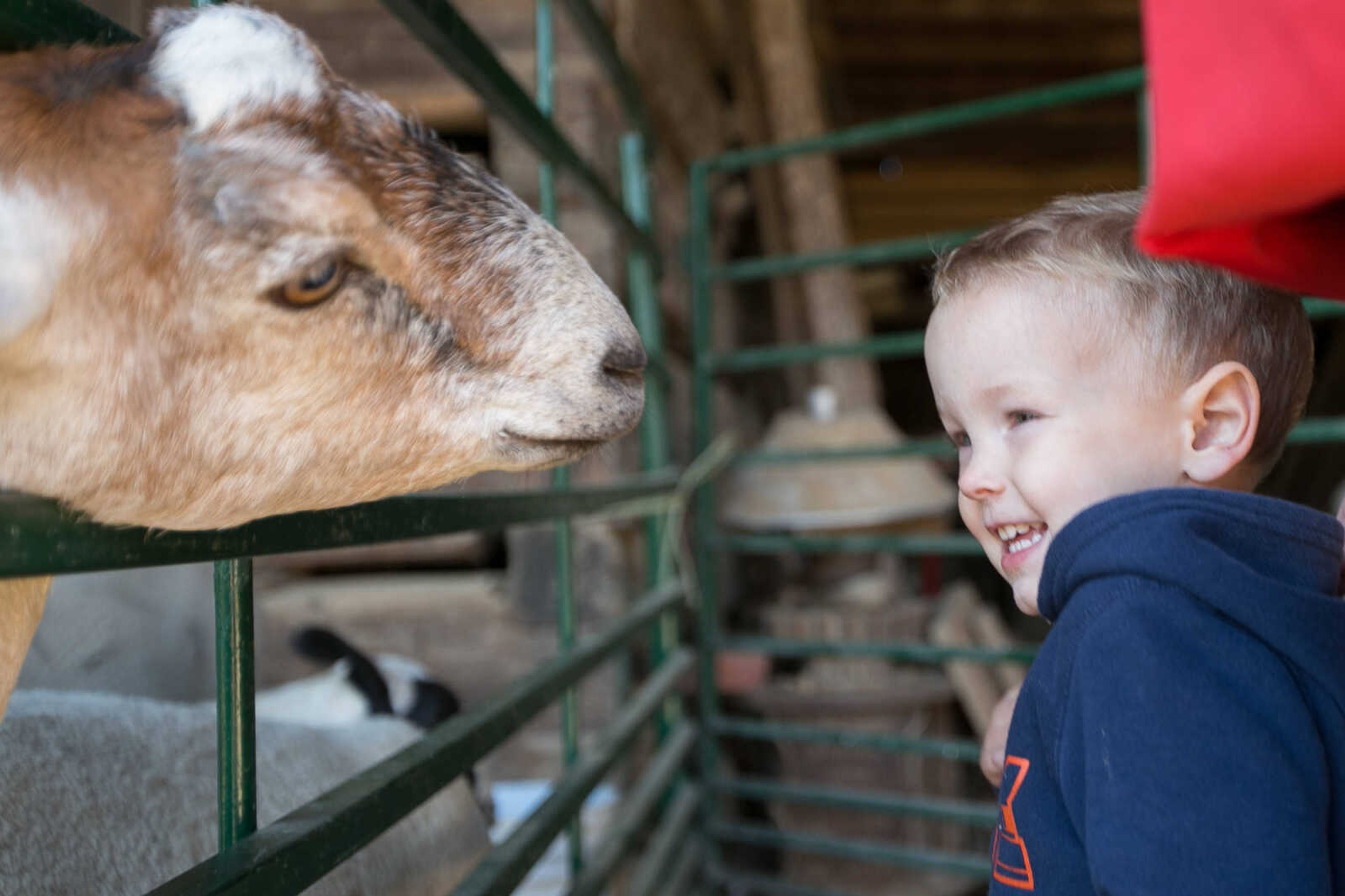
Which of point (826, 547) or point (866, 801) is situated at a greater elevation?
point (826, 547)

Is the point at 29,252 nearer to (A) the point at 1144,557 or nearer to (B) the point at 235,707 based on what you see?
(B) the point at 235,707

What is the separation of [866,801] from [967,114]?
63.2 inches

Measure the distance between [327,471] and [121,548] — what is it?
14cm

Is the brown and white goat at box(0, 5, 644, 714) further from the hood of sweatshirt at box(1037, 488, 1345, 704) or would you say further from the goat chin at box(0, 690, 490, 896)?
the hood of sweatshirt at box(1037, 488, 1345, 704)

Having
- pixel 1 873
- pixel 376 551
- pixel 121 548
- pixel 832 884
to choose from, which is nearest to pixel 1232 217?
pixel 121 548

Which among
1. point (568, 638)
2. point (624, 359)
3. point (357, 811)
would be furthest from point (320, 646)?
point (624, 359)

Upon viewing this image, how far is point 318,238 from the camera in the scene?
2.17 feet

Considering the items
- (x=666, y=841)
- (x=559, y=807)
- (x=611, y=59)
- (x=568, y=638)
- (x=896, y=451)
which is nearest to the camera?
(x=559, y=807)

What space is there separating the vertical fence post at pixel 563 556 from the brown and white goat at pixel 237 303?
2.47 feet

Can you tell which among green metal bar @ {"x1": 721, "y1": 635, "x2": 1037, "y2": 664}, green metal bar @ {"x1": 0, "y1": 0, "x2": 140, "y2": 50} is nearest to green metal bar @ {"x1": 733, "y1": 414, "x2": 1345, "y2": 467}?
green metal bar @ {"x1": 721, "y1": 635, "x2": 1037, "y2": 664}

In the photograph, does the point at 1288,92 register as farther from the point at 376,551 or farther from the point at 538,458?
the point at 376,551

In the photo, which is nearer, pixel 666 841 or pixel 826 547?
pixel 666 841

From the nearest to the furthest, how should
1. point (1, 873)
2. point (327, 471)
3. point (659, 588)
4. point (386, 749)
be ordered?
point (327, 471), point (1, 873), point (386, 749), point (659, 588)

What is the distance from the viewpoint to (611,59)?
1991 mm
